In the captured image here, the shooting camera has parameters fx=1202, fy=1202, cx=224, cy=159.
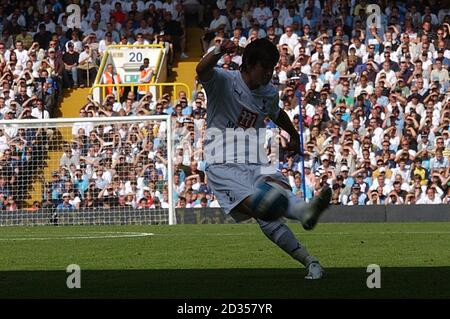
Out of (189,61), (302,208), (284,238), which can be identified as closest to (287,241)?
(284,238)

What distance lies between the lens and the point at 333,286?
10359 millimetres

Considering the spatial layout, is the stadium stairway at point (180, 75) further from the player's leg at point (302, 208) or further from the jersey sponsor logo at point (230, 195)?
the player's leg at point (302, 208)

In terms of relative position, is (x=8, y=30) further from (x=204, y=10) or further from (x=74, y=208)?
(x=74, y=208)

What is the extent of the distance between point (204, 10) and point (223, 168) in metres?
24.8

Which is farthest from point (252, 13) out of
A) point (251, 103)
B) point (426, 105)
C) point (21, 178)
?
point (251, 103)

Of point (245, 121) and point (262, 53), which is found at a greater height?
point (262, 53)

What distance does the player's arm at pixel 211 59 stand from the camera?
1016cm

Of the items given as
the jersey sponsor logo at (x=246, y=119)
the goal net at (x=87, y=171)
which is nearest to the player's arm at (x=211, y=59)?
the jersey sponsor logo at (x=246, y=119)

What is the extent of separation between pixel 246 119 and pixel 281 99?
18251 millimetres

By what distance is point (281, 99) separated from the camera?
96.5 ft

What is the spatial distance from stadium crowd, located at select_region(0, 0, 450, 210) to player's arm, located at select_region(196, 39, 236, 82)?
12.6 meters

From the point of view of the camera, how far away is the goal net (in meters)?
26.0

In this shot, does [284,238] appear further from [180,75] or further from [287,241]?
[180,75]

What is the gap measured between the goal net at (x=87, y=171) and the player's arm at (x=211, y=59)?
14.9 meters
